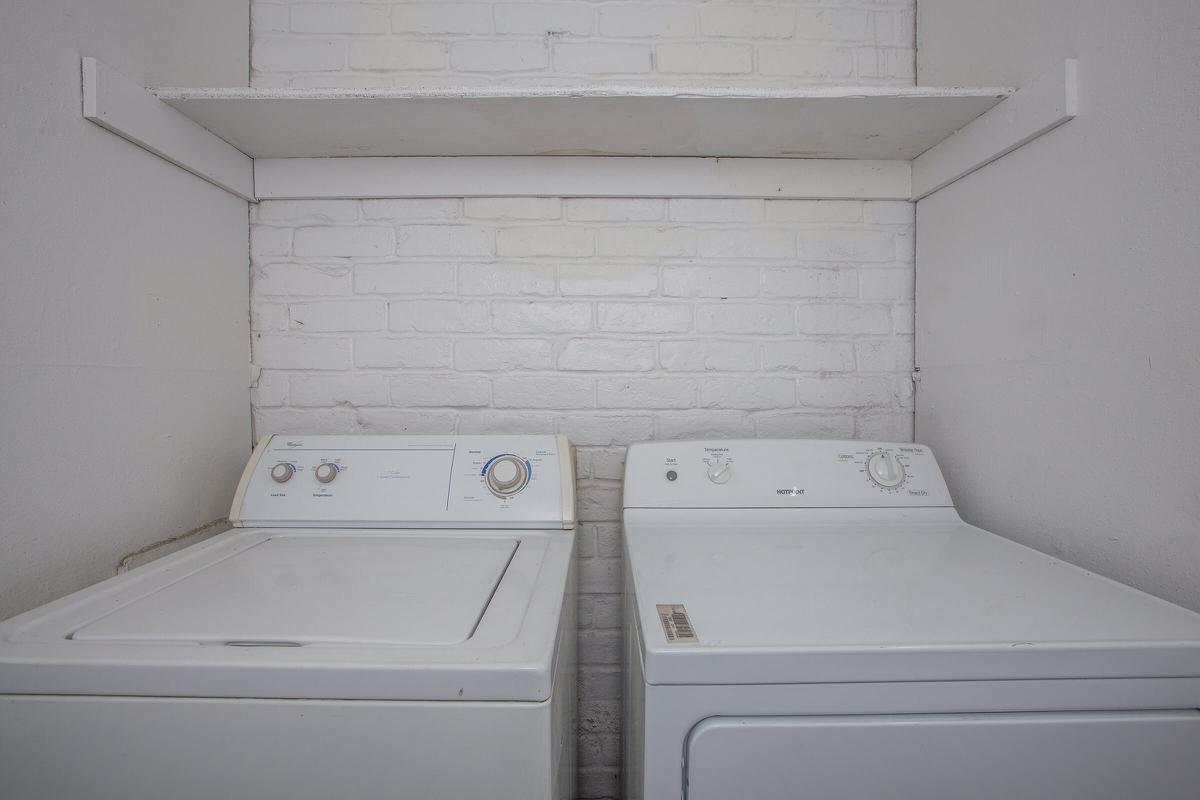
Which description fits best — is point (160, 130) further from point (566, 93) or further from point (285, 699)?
point (285, 699)

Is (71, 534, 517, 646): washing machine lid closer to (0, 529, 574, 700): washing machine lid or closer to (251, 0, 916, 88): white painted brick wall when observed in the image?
(0, 529, 574, 700): washing machine lid

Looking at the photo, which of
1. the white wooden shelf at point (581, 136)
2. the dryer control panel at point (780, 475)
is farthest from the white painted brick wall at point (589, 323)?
the dryer control panel at point (780, 475)

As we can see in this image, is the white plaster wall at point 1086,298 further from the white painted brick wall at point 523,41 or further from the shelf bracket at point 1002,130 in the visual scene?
the white painted brick wall at point 523,41

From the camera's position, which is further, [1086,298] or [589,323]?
[589,323]

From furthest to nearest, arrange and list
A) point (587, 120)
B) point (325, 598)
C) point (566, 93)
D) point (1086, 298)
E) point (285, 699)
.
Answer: point (587, 120) → point (566, 93) → point (1086, 298) → point (325, 598) → point (285, 699)

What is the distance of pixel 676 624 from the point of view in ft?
2.01

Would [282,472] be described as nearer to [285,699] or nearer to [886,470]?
[285,699]

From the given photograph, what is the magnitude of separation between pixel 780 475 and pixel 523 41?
1197mm

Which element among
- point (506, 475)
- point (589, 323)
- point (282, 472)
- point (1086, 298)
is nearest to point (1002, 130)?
point (1086, 298)

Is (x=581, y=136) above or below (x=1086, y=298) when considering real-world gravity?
above

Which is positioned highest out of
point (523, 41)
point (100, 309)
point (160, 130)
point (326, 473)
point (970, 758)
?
point (523, 41)

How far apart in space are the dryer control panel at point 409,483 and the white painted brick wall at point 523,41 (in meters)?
0.89

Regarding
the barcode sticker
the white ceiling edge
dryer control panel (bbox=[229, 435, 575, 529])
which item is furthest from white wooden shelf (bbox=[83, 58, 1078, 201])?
the barcode sticker

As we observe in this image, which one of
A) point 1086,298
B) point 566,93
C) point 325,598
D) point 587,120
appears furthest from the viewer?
point 587,120
